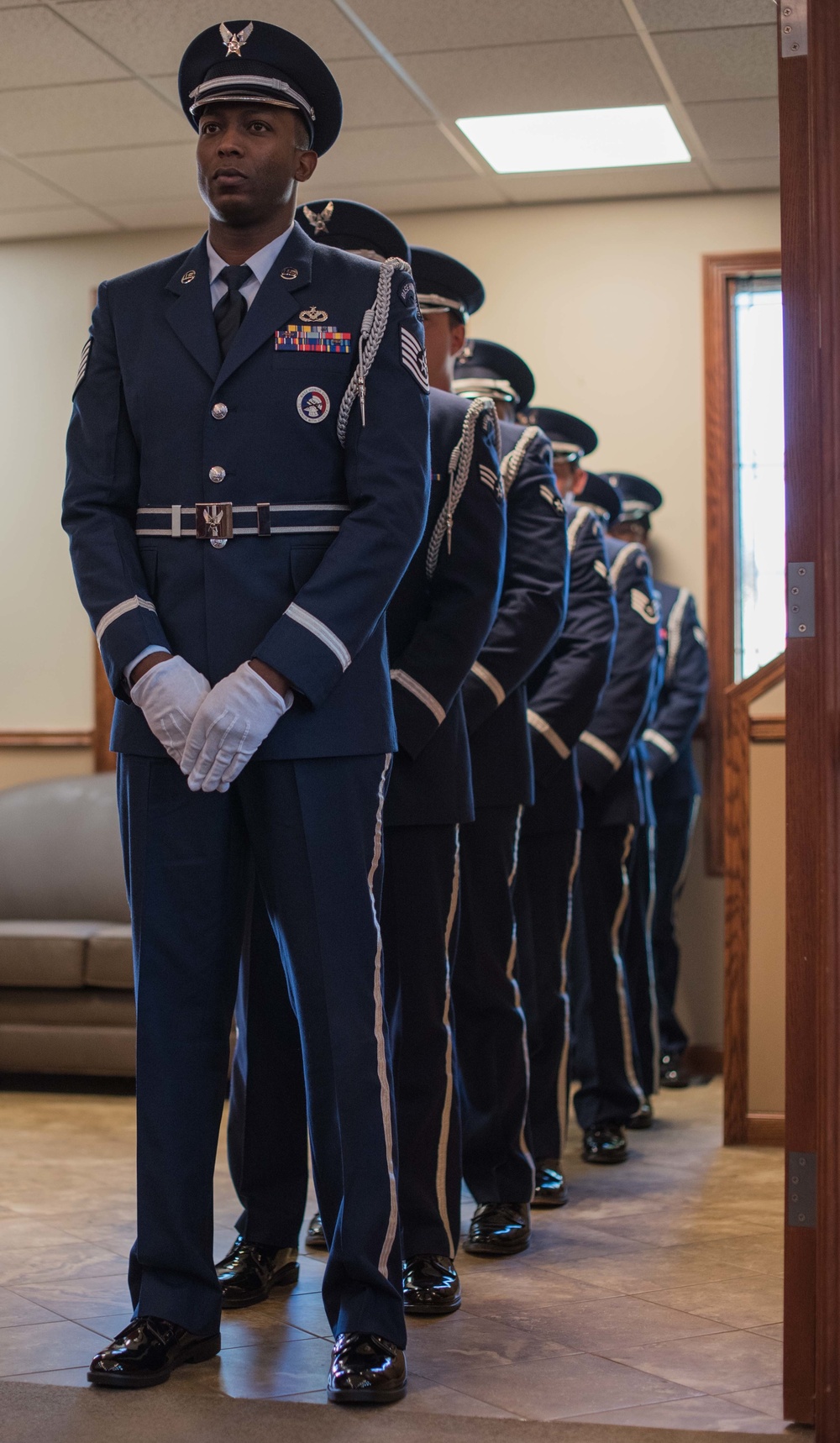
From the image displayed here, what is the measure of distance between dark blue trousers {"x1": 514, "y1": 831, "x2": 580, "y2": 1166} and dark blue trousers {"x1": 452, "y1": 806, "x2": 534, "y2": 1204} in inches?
20.8

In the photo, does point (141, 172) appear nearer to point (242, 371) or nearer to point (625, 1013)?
point (625, 1013)

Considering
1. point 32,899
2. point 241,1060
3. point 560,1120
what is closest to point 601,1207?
point 560,1120

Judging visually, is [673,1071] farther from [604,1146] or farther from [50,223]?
[50,223]

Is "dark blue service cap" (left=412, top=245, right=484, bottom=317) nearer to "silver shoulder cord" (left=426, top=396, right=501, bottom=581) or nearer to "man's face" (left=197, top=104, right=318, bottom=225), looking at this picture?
"silver shoulder cord" (left=426, top=396, right=501, bottom=581)

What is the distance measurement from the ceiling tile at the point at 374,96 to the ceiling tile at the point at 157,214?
905 millimetres

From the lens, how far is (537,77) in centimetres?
467

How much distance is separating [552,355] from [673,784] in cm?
157

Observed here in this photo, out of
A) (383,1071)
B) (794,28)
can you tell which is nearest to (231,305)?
(794,28)

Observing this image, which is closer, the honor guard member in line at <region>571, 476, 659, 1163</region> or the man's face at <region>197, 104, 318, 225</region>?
the man's face at <region>197, 104, 318, 225</region>

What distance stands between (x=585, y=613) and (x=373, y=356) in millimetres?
1657

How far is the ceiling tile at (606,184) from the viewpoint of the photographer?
17.9ft

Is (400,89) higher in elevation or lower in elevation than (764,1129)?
higher

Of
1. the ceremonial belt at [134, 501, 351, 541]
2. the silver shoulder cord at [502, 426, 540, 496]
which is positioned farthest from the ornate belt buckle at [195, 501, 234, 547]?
the silver shoulder cord at [502, 426, 540, 496]

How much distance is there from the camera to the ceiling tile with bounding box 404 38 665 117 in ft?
14.8
